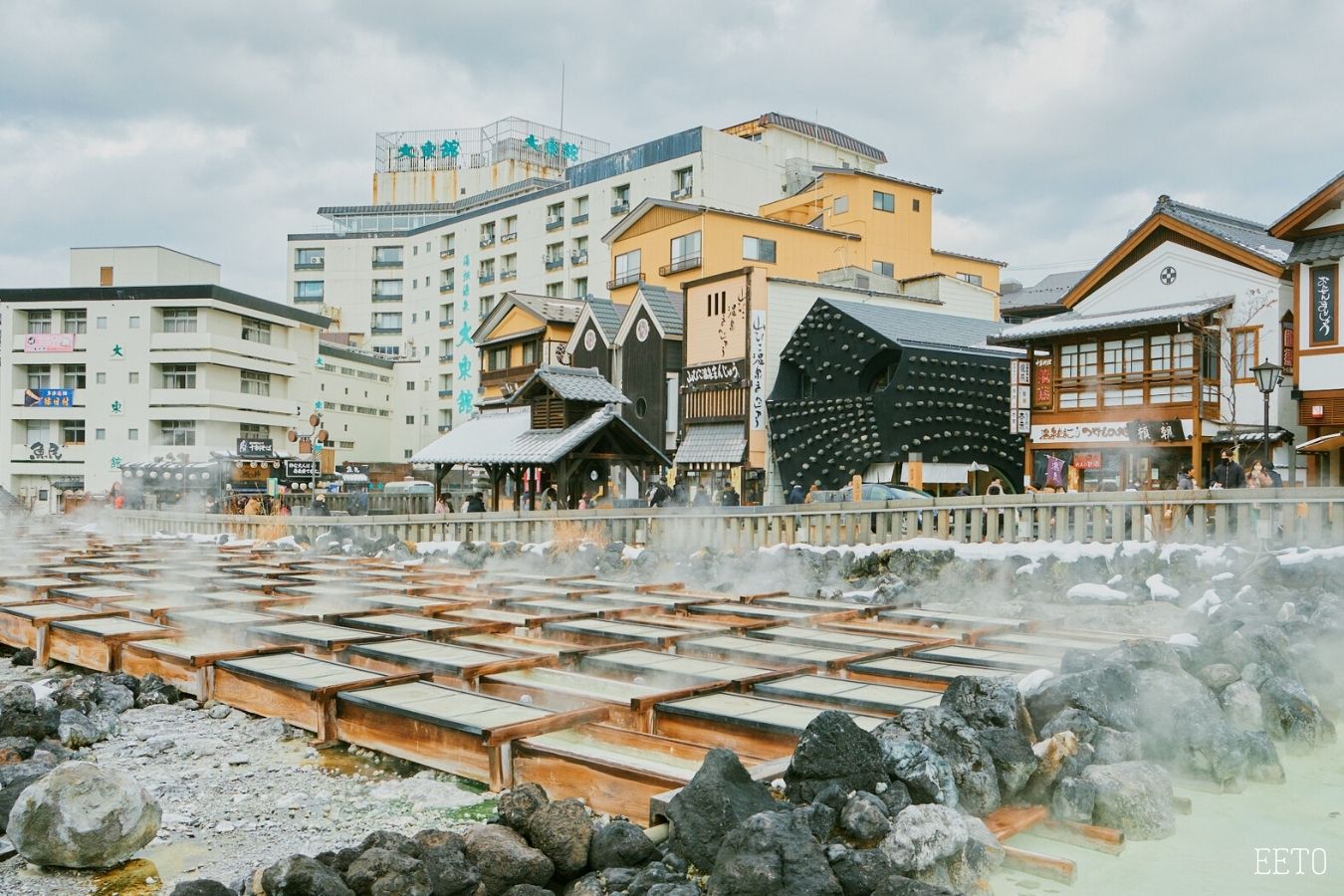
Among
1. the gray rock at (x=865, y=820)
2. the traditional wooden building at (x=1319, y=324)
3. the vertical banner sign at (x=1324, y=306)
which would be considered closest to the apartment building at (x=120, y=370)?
the traditional wooden building at (x=1319, y=324)

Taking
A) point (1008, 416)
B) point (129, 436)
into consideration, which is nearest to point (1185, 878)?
point (1008, 416)

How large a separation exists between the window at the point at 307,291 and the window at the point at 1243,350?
2397 inches

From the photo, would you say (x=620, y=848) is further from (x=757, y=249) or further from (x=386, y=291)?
(x=386, y=291)

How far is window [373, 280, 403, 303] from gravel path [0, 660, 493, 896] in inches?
2488

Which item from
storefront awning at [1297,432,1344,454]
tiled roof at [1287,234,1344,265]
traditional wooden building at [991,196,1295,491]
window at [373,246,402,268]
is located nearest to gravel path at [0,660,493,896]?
storefront awning at [1297,432,1344,454]

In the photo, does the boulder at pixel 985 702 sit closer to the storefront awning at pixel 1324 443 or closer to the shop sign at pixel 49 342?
the storefront awning at pixel 1324 443

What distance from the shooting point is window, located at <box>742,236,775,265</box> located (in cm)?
3688

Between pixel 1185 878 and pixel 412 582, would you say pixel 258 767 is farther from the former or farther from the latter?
pixel 412 582

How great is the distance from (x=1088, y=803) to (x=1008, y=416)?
24.3 meters

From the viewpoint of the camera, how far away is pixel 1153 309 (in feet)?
75.9

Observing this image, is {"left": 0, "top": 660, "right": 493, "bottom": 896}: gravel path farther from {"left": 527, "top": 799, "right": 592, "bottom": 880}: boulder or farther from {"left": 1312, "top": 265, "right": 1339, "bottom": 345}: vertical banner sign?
{"left": 1312, "top": 265, "right": 1339, "bottom": 345}: vertical banner sign

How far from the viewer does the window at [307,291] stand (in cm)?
6938

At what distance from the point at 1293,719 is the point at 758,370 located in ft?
78.8

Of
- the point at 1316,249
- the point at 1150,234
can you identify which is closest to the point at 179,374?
the point at 1150,234
